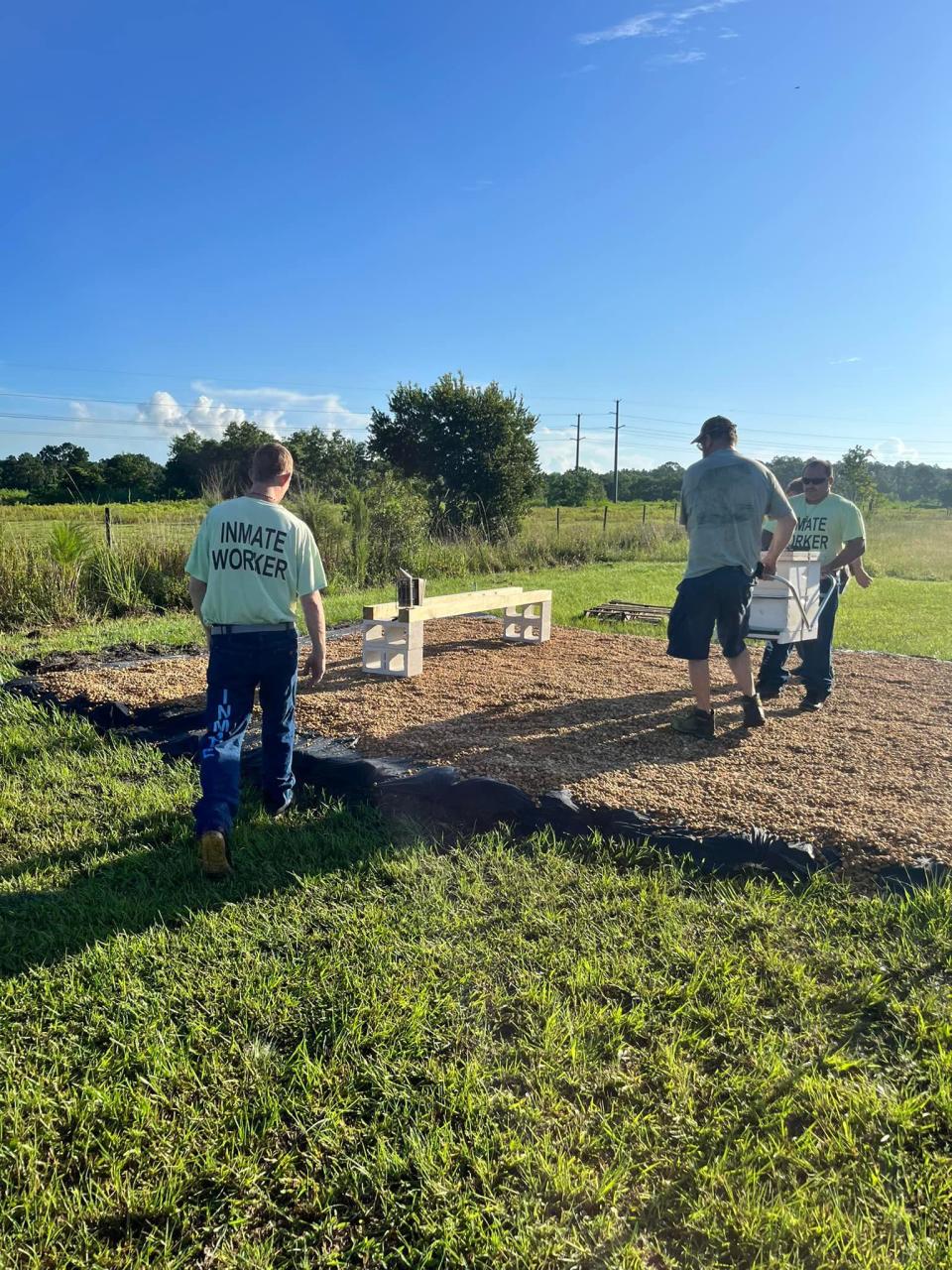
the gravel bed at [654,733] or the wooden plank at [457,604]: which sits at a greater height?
the wooden plank at [457,604]

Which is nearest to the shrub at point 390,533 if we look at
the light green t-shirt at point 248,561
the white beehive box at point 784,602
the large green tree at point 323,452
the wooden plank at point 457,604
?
the wooden plank at point 457,604

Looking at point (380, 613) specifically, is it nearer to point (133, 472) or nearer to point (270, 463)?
point (270, 463)

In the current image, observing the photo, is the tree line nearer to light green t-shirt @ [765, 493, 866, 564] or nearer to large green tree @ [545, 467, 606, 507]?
light green t-shirt @ [765, 493, 866, 564]

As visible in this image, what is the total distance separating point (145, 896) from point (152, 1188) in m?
1.36

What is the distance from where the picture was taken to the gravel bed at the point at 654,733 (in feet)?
11.8

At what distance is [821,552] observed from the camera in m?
5.68

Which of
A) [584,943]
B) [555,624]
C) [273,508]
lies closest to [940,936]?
[584,943]

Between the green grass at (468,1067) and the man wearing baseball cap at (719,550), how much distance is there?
1866 millimetres

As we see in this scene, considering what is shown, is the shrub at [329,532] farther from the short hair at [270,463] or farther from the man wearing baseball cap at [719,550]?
the short hair at [270,463]

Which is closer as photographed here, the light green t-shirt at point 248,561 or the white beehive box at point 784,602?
the light green t-shirt at point 248,561

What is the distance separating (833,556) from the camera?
568 centimetres

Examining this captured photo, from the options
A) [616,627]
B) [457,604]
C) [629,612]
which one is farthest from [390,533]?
[457,604]

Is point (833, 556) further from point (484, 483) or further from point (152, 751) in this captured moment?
point (484, 483)

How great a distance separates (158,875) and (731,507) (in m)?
3.61
